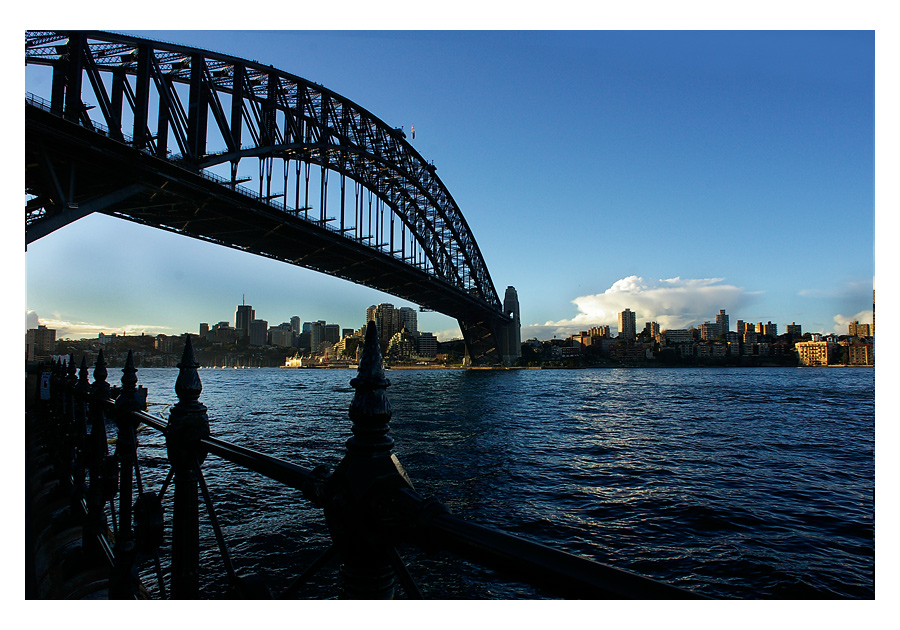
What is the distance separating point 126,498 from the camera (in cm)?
277

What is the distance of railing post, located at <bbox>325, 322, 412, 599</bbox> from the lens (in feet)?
4.05

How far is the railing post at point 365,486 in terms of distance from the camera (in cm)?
124

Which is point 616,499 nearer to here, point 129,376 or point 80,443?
point 80,443

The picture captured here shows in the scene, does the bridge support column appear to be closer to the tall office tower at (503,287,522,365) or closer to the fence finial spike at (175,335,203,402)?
the tall office tower at (503,287,522,365)

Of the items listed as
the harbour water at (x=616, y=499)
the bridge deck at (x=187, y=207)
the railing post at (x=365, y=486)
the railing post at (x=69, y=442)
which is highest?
the bridge deck at (x=187, y=207)

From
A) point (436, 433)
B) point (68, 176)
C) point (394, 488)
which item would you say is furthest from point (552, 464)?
point (68, 176)

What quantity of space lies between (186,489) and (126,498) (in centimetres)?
102

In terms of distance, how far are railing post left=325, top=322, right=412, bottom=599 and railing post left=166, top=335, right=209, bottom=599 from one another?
3.33 feet

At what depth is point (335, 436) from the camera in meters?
16.0

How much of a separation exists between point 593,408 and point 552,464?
15.6 m

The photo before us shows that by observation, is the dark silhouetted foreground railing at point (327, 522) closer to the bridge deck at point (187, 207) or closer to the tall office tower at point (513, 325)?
the bridge deck at point (187, 207)

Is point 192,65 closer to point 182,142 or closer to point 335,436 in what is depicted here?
point 182,142

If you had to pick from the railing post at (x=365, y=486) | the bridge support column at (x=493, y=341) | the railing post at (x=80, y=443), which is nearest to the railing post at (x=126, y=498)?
the railing post at (x=80, y=443)

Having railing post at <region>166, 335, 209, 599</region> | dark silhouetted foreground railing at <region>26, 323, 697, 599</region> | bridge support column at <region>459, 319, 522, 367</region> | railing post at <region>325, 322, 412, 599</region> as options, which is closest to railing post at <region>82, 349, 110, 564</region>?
dark silhouetted foreground railing at <region>26, 323, 697, 599</region>
